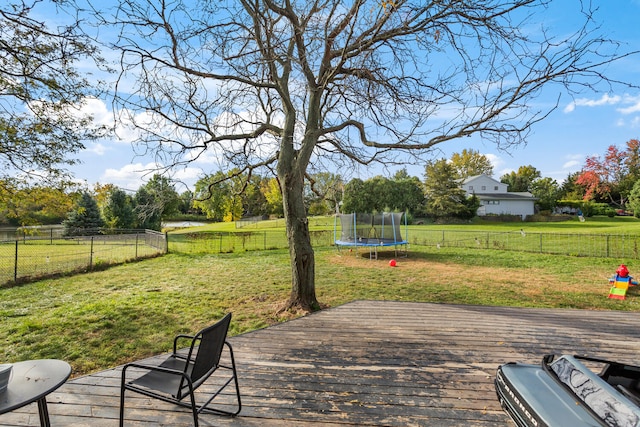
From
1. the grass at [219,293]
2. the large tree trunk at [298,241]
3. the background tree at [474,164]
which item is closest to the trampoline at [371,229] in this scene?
the grass at [219,293]

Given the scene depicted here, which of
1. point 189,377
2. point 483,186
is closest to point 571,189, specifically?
point 483,186

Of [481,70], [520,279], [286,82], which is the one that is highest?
[286,82]

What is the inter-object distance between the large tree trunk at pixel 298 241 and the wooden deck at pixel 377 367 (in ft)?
3.68

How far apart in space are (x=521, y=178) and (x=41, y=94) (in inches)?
2428

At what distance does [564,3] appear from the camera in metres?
4.00

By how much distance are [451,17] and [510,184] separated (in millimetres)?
58598

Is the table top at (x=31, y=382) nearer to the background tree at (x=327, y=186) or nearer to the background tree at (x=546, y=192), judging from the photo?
the background tree at (x=327, y=186)

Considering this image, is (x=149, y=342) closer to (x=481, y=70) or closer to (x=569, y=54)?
(x=481, y=70)

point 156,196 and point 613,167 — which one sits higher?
point 613,167

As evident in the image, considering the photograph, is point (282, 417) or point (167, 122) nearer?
point (282, 417)

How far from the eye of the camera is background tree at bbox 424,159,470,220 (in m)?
35.1

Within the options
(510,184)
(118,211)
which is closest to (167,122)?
(118,211)

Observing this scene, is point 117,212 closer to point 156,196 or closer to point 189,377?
point 156,196

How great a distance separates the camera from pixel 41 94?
5.24 metres
